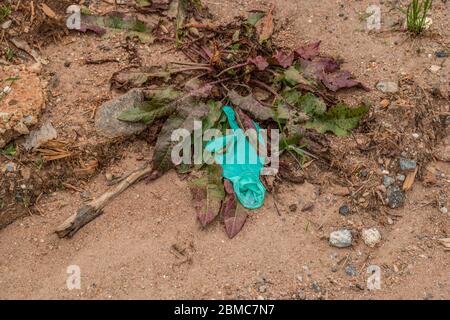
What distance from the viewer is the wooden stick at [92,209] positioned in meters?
2.97

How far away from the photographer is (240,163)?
10.5ft

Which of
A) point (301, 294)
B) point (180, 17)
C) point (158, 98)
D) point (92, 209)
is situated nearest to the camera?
point (301, 294)

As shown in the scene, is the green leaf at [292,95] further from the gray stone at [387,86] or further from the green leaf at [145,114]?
the green leaf at [145,114]

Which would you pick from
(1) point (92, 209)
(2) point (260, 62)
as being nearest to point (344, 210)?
(2) point (260, 62)

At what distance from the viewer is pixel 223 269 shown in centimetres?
286

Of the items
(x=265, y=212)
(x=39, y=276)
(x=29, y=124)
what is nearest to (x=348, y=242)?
(x=265, y=212)

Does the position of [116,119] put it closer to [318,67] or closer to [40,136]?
[40,136]

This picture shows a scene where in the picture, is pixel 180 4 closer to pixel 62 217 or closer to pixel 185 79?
pixel 185 79

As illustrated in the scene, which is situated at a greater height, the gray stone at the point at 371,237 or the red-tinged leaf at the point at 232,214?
the red-tinged leaf at the point at 232,214

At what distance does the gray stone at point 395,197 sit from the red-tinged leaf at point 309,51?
3.17 ft

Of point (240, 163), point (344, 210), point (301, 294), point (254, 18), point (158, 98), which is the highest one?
point (254, 18)

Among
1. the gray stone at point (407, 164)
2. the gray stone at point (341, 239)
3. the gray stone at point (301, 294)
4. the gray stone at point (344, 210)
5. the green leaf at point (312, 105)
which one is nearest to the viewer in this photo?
the gray stone at point (301, 294)

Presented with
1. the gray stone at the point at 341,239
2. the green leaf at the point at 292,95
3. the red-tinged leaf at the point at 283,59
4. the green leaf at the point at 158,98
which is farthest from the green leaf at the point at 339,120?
the green leaf at the point at 158,98

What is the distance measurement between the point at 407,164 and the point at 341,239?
65 cm
